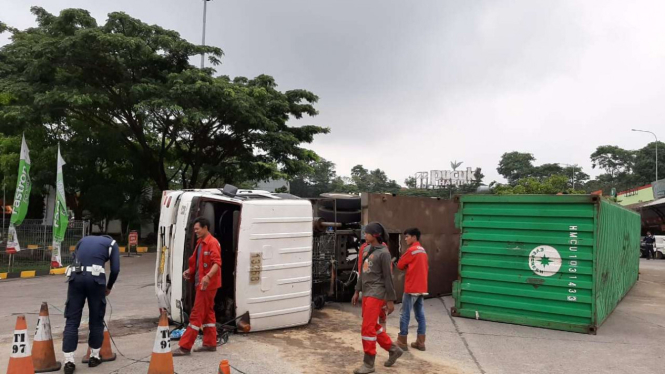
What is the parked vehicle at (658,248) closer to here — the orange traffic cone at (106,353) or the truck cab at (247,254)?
the truck cab at (247,254)

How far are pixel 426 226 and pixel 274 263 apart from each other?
4.49 meters

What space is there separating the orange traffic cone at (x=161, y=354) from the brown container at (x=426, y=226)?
482cm

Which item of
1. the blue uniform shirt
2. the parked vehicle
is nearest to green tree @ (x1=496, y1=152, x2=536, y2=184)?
the parked vehicle

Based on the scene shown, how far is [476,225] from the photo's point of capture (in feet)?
28.5

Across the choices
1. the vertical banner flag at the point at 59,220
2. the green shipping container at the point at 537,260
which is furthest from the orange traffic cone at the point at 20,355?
the vertical banner flag at the point at 59,220

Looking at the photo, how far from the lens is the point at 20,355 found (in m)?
4.66

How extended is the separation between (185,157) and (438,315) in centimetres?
2012

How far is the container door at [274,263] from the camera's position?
6.83 meters

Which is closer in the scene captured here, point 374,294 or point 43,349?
point 43,349

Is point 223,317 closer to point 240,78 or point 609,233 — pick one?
point 609,233

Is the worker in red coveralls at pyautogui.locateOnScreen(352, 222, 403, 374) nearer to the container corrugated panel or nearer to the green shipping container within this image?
the green shipping container

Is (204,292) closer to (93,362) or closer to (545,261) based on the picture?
(93,362)

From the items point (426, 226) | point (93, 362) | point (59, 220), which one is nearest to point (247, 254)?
point (93, 362)

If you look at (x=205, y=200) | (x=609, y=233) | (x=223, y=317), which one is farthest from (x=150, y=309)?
(x=609, y=233)
